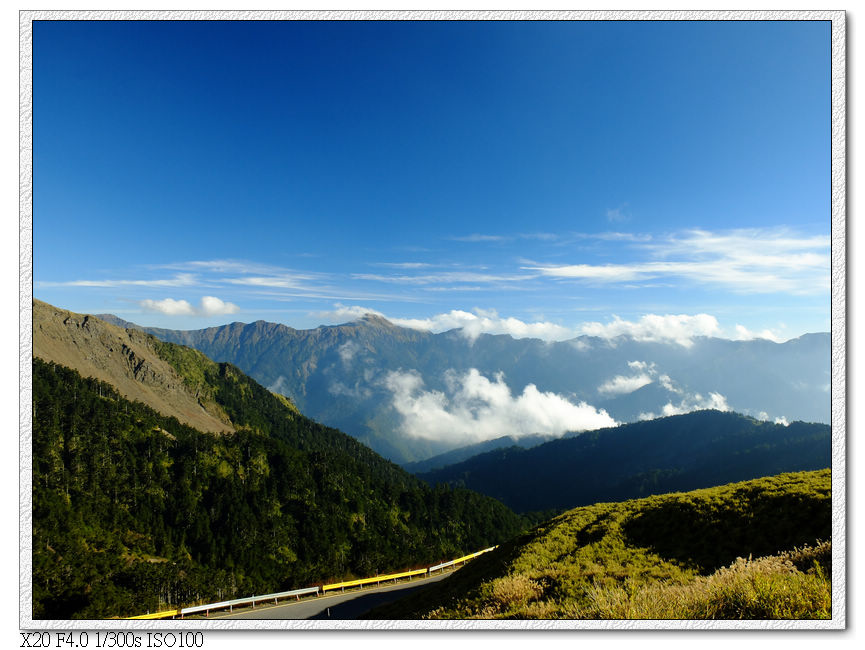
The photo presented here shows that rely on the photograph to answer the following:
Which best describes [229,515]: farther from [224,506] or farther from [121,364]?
[121,364]

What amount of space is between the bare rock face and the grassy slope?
416 feet

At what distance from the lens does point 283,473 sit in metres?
91.0

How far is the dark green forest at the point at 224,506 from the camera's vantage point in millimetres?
55800

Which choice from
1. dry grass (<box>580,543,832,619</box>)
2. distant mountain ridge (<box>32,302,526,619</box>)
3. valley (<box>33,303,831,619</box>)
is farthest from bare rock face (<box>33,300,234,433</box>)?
dry grass (<box>580,543,832,619</box>)

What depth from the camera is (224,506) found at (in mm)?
76875

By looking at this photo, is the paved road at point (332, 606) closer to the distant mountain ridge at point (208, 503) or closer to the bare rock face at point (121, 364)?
the distant mountain ridge at point (208, 503)

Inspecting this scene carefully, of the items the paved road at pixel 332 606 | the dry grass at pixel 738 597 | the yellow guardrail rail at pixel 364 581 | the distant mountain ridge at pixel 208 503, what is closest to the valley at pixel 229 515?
the distant mountain ridge at pixel 208 503

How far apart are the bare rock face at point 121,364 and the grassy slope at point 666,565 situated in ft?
416

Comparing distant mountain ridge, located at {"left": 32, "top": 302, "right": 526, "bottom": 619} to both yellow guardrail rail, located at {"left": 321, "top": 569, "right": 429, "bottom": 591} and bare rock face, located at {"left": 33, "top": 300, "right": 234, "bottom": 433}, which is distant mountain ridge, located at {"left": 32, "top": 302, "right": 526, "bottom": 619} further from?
yellow guardrail rail, located at {"left": 321, "top": 569, "right": 429, "bottom": 591}

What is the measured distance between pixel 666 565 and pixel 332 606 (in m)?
13.6

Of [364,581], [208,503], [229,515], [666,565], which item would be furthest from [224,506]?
[666,565]

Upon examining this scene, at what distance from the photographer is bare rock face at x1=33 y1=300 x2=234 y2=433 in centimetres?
11303
